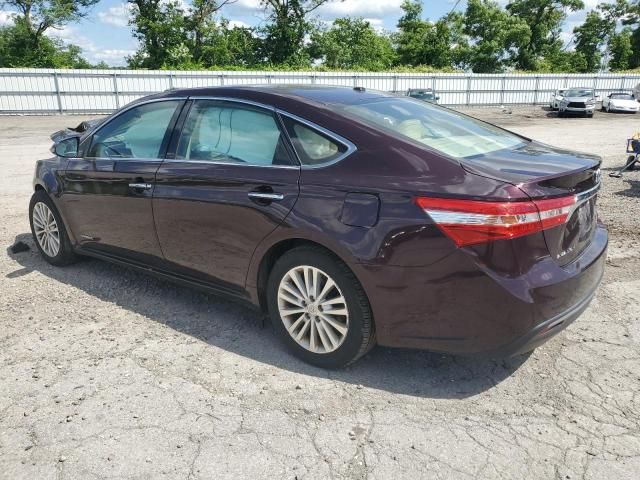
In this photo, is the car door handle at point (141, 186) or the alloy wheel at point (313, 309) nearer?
the alloy wheel at point (313, 309)

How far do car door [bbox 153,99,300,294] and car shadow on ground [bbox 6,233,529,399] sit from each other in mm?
377

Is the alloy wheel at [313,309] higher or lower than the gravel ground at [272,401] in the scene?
higher

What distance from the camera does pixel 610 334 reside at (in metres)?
3.76

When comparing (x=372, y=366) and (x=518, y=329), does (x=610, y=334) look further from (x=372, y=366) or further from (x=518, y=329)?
(x=372, y=366)

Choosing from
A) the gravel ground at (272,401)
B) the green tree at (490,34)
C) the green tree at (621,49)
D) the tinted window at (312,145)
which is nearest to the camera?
Answer: the gravel ground at (272,401)

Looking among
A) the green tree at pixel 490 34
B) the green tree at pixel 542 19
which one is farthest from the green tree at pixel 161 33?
the green tree at pixel 542 19

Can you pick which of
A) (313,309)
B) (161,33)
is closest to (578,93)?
(161,33)

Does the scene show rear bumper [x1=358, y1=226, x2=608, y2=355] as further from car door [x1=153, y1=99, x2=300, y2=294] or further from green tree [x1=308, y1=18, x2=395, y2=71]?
green tree [x1=308, y1=18, x2=395, y2=71]

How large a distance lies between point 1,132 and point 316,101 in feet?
63.6

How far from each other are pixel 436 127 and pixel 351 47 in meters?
45.3

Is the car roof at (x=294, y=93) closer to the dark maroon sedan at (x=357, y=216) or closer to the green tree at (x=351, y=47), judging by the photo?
the dark maroon sedan at (x=357, y=216)

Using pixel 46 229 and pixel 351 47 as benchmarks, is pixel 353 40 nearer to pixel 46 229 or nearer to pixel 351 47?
pixel 351 47

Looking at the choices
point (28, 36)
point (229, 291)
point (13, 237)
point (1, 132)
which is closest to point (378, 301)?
point (229, 291)

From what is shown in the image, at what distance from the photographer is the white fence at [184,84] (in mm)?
27047
